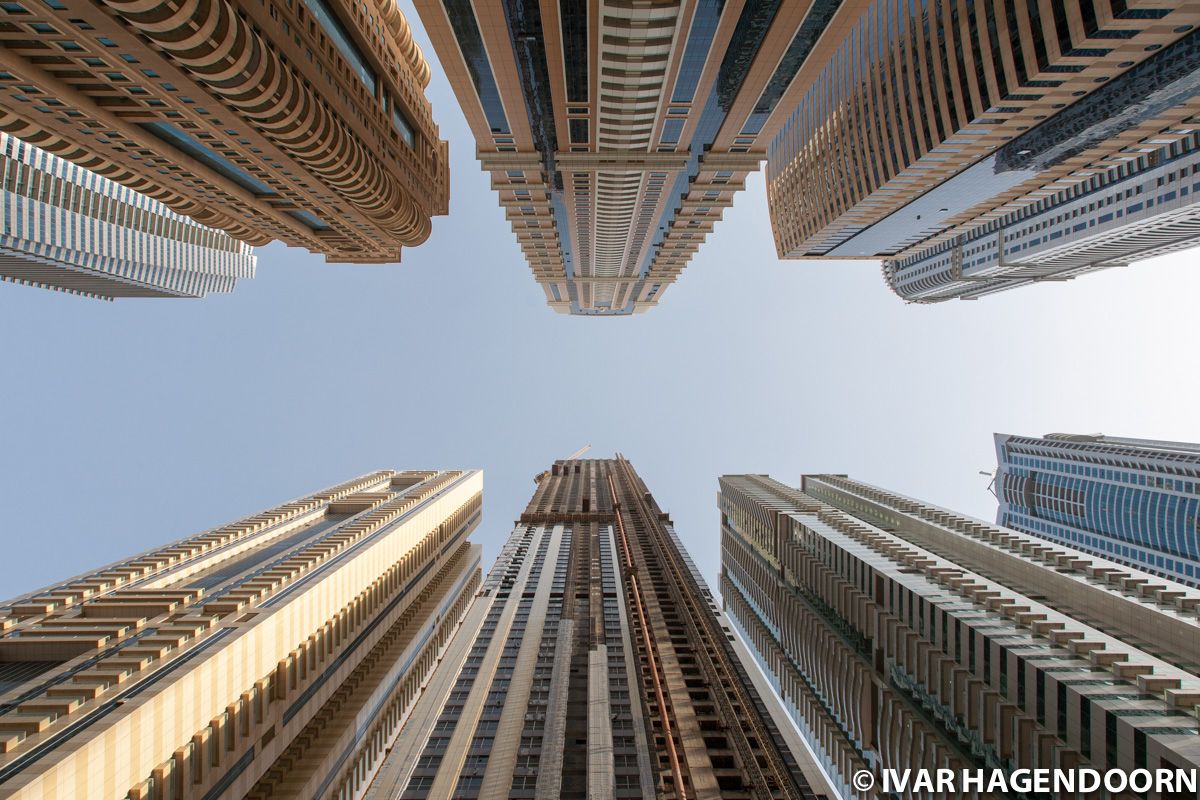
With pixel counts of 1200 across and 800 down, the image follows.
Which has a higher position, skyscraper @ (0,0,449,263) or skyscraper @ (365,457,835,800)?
skyscraper @ (0,0,449,263)

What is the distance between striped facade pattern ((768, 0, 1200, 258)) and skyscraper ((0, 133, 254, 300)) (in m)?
159

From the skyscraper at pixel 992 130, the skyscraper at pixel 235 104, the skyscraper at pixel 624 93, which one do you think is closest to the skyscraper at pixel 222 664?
the skyscraper at pixel 235 104

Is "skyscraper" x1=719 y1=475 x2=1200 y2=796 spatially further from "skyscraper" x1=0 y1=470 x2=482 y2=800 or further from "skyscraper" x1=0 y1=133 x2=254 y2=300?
"skyscraper" x1=0 y1=133 x2=254 y2=300

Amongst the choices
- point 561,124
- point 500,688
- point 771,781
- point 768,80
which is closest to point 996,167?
point 768,80

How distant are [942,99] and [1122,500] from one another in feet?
505

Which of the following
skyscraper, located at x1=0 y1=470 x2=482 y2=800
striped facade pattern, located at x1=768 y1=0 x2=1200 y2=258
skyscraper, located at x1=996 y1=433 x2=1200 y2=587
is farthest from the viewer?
skyscraper, located at x1=996 y1=433 x2=1200 y2=587

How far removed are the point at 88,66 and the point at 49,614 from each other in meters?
50.5

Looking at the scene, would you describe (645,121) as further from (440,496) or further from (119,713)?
(440,496)

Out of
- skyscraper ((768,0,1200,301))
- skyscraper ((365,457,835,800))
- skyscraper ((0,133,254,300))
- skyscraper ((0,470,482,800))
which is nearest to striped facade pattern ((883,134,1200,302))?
skyscraper ((768,0,1200,301))

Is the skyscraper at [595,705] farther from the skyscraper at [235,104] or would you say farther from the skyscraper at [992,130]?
the skyscraper at [992,130]

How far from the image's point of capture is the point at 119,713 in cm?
3522

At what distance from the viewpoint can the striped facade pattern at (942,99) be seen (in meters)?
53.5

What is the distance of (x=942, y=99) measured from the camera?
71.9m

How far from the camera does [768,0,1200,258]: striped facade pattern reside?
53531 mm
